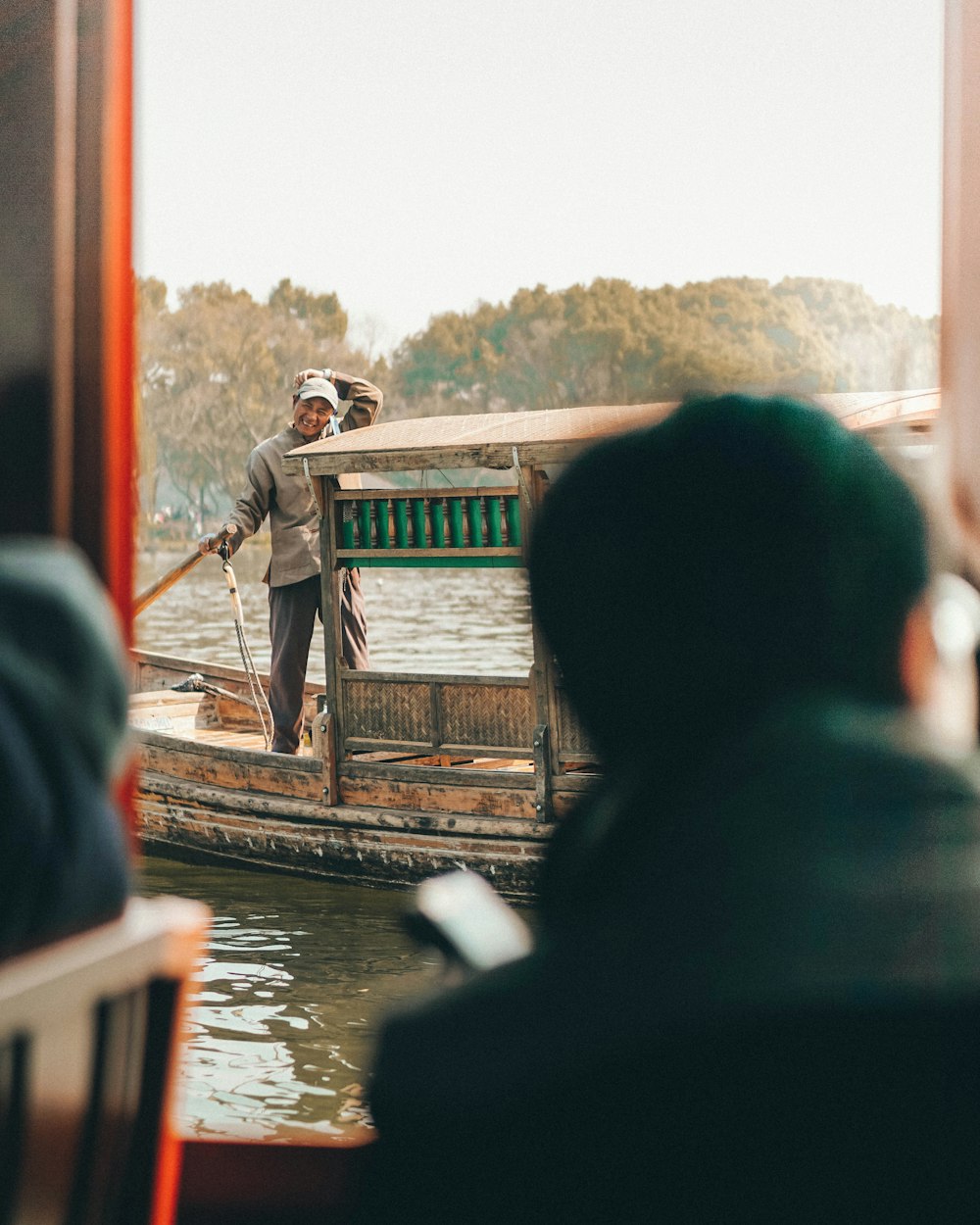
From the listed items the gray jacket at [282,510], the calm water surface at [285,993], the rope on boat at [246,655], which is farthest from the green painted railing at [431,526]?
the calm water surface at [285,993]

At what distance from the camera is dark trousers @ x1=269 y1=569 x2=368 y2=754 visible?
7.38 m

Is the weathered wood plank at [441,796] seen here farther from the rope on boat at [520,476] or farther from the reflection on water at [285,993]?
the rope on boat at [520,476]

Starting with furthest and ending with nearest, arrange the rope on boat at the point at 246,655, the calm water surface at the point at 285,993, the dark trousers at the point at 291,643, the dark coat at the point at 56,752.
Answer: the dark trousers at the point at 291,643 < the rope on boat at the point at 246,655 < the calm water surface at the point at 285,993 < the dark coat at the point at 56,752

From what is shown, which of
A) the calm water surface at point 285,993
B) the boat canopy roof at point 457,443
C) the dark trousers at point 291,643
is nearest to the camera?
the calm water surface at point 285,993

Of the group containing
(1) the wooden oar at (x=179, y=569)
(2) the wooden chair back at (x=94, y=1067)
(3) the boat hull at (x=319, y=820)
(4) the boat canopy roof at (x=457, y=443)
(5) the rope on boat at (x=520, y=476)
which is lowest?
(3) the boat hull at (x=319, y=820)

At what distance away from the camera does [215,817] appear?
7.50 meters

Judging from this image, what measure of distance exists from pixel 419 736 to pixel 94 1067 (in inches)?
219

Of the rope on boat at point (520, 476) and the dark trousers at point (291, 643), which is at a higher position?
the rope on boat at point (520, 476)

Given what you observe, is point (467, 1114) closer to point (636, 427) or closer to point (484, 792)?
point (636, 427)

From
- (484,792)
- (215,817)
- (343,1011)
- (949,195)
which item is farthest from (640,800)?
(215,817)

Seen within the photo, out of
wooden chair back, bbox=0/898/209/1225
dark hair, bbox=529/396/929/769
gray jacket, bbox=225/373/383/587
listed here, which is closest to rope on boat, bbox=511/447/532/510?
gray jacket, bbox=225/373/383/587

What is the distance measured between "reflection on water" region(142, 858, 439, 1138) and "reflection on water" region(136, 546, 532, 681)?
703 cm

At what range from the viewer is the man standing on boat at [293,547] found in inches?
285

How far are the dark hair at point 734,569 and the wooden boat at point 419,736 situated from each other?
5097 millimetres
